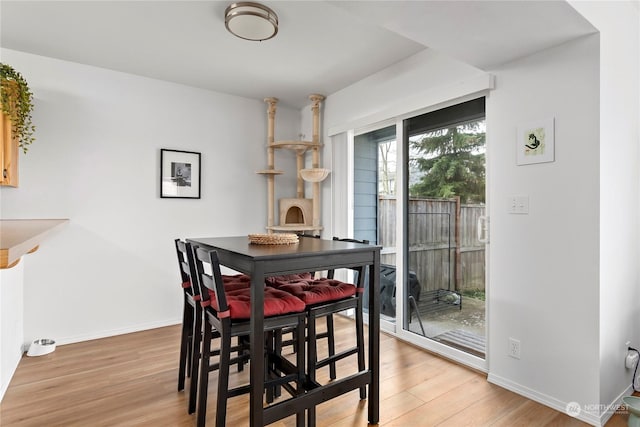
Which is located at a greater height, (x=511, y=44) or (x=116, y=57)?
(x=116, y=57)

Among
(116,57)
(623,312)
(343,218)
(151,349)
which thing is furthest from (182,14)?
(623,312)

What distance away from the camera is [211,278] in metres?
1.62

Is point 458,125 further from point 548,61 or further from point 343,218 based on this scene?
point 343,218

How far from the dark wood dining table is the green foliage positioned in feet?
3.79

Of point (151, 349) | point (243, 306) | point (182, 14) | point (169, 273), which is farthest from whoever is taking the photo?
point (169, 273)

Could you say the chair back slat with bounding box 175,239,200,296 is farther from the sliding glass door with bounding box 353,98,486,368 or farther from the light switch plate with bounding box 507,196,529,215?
the light switch plate with bounding box 507,196,529,215

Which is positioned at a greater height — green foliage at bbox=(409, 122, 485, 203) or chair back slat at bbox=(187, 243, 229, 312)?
green foliage at bbox=(409, 122, 485, 203)

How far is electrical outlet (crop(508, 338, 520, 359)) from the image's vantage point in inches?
85.2

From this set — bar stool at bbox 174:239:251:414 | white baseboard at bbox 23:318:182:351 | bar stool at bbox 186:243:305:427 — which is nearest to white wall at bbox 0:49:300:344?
white baseboard at bbox 23:318:182:351

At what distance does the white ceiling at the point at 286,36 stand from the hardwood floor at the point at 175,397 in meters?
2.07

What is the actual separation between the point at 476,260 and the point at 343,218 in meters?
1.49

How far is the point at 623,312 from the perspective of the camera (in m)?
2.05

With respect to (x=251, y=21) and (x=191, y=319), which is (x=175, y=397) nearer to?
(x=191, y=319)

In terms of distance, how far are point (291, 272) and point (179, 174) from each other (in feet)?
8.04
